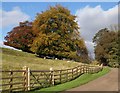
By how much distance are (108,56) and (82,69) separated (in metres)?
40.0

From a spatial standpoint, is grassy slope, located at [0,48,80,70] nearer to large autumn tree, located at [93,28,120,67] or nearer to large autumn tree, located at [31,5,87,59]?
large autumn tree, located at [31,5,87,59]

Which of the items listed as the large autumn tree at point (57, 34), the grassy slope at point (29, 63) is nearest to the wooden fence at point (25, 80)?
the grassy slope at point (29, 63)

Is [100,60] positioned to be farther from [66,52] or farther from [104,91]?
[104,91]

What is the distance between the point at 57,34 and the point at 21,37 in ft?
60.4

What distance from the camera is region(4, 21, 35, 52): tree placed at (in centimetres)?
8277

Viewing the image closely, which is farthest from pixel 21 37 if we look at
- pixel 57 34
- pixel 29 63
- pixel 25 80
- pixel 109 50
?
pixel 25 80

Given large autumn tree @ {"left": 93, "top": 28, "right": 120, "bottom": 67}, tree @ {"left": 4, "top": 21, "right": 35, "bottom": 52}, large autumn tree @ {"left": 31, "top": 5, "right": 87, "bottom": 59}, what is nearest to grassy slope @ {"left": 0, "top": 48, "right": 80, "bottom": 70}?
large autumn tree @ {"left": 31, "top": 5, "right": 87, "bottom": 59}

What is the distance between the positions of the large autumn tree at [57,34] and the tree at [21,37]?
10.6 metres

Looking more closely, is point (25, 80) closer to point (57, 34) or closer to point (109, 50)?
point (57, 34)

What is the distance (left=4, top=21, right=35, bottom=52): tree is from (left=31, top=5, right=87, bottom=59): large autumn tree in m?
10.6

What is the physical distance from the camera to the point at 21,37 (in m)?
84.6

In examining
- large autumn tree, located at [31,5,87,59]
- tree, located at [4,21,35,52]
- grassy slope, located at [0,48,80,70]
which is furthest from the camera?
tree, located at [4,21,35,52]

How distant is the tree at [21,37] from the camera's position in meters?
82.8

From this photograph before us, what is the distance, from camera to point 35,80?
20.0 metres
